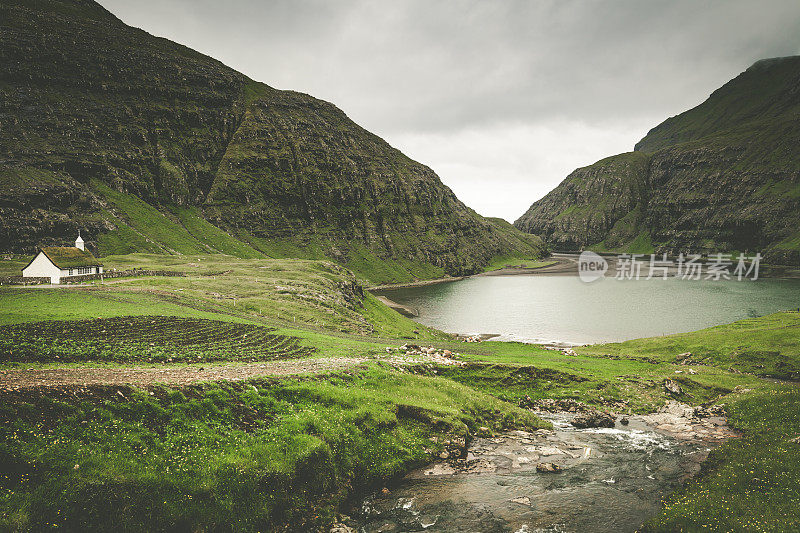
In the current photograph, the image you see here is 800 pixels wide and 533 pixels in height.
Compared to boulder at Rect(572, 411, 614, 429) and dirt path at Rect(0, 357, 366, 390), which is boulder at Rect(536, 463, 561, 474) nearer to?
boulder at Rect(572, 411, 614, 429)

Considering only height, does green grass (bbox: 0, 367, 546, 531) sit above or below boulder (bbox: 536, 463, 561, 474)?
above

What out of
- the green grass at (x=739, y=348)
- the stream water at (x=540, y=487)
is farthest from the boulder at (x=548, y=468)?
the green grass at (x=739, y=348)

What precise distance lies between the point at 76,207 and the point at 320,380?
195m

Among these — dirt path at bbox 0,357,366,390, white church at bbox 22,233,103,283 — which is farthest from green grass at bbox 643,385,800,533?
white church at bbox 22,233,103,283

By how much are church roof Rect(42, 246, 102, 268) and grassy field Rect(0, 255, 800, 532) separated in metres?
18.1

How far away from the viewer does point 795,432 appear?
92.5 feet

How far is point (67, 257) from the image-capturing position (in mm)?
74438

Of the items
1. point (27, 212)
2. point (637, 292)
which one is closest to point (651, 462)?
point (637, 292)

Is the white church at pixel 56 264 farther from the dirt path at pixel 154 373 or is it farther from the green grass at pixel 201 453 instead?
the green grass at pixel 201 453

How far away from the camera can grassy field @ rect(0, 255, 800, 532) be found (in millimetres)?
16656

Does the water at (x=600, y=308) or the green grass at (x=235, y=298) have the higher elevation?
the green grass at (x=235, y=298)

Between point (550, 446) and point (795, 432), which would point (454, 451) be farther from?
point (795, 432)

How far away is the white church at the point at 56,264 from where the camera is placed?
6938 centimetres

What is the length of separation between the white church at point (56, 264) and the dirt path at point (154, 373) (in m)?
59.8
